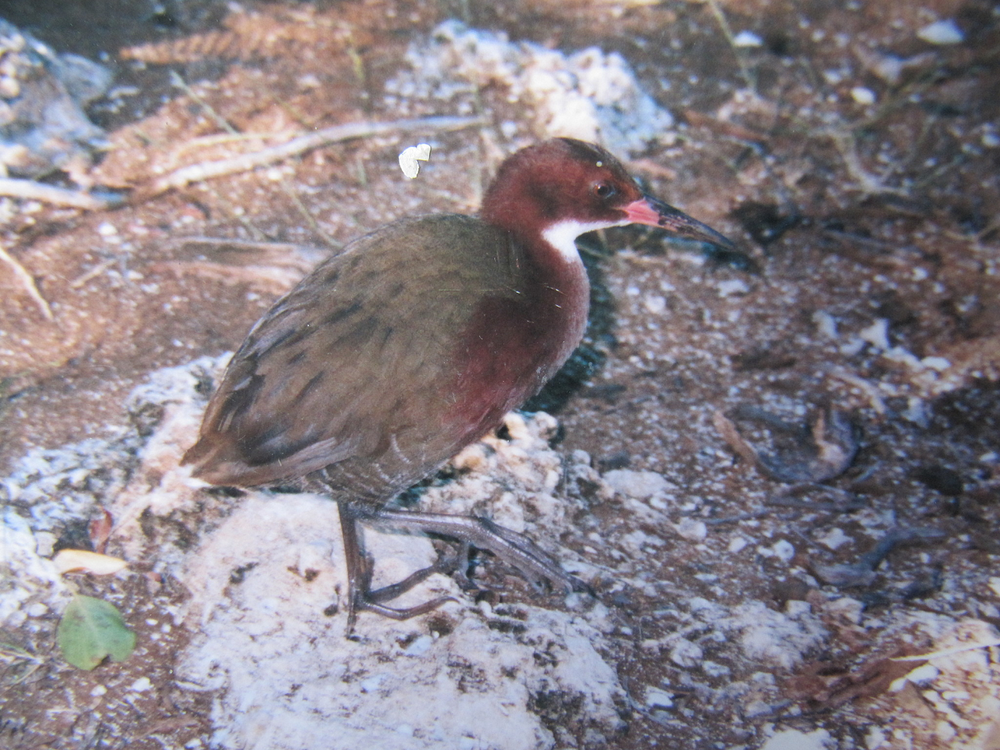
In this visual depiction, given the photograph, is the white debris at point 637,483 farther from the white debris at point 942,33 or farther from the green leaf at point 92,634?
the white debris at point 942,33

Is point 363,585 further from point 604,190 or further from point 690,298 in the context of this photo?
point 690,298

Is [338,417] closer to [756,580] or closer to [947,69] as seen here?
[756,580]

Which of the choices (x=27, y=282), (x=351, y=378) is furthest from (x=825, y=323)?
(x=27, y=282)

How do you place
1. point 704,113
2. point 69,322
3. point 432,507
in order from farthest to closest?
point 704,113, point 69,322, point 432,507

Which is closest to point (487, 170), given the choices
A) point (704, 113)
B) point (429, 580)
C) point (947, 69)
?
point (704, 113)

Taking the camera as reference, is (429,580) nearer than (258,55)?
Yes

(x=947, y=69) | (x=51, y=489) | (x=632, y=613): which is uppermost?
(x=947, y=69)
